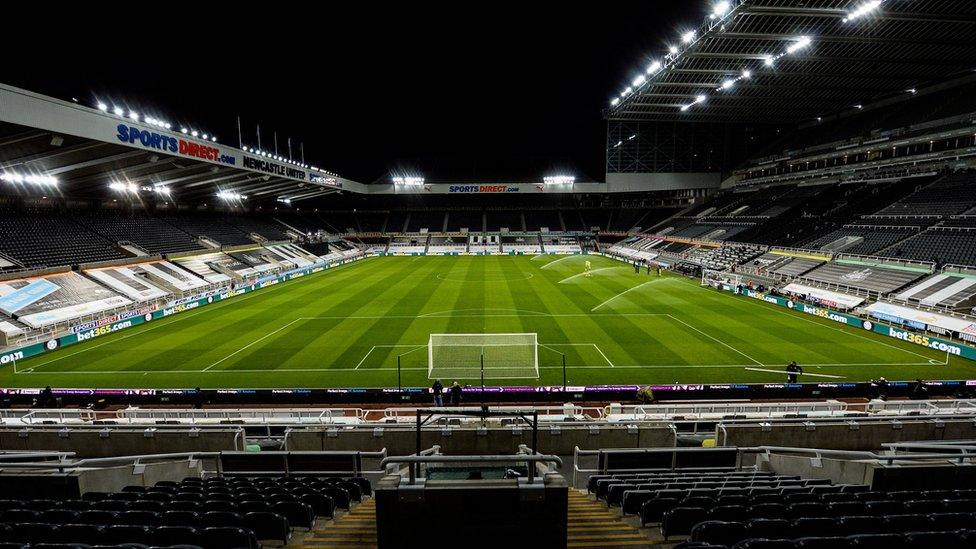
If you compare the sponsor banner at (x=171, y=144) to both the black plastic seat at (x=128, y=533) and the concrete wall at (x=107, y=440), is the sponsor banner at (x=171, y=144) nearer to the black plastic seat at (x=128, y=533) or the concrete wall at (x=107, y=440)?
the concrete wall at (x=107, y=440)

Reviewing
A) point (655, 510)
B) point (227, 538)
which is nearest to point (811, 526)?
point (655, 510)

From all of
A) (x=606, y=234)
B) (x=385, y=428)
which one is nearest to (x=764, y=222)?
(x=606, y=234)

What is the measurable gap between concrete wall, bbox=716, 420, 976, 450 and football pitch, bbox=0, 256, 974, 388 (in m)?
6.60

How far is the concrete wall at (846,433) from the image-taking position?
9.93 metres

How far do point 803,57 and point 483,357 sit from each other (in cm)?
3775

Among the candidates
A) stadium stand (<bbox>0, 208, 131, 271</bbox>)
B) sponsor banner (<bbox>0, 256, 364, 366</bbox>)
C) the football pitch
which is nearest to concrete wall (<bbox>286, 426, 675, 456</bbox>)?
the football pitch

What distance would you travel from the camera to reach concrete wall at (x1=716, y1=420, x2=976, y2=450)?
391 inches

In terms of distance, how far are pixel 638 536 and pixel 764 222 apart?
172 ft

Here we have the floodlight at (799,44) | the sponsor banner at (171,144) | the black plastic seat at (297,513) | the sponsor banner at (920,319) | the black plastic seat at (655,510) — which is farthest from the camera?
the floodlight at (799,44)

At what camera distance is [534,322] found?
25438 mm

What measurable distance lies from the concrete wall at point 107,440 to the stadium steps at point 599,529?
776cm

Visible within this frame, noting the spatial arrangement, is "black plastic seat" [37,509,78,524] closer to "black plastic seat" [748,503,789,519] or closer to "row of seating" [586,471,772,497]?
"row of seating" [586,471,772,497]

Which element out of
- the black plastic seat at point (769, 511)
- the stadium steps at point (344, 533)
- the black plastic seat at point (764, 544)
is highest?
the black plastic seat at point (764, 544)

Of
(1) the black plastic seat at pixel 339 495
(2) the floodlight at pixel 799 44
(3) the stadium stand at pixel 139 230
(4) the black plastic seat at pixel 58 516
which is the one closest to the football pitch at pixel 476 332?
(1) the black plastic seat at pixel 339 495
